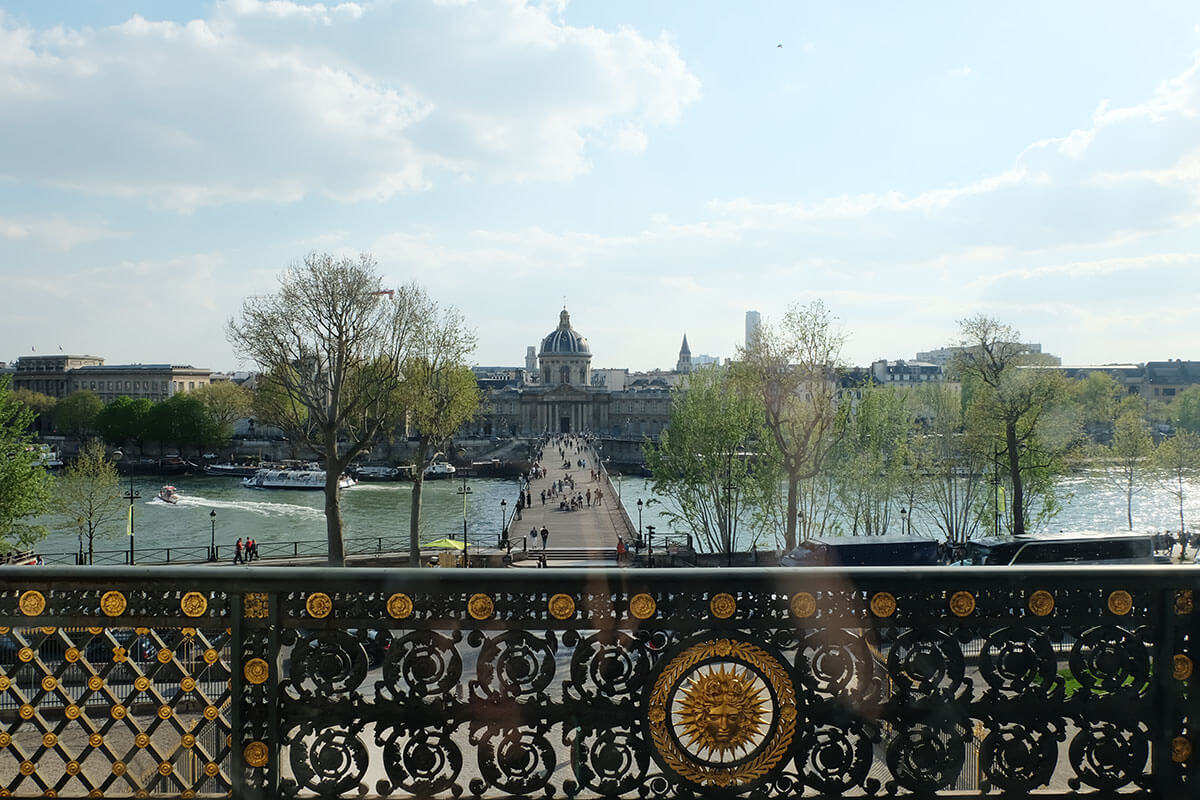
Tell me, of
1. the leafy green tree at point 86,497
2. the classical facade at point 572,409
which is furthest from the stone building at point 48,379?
the leafy green tree at point 86,497

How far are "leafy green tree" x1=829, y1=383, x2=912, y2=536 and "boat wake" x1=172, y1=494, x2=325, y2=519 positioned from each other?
93.9 feet

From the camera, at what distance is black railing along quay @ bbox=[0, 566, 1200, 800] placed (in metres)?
3.41

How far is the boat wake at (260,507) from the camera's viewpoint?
46.7 meters

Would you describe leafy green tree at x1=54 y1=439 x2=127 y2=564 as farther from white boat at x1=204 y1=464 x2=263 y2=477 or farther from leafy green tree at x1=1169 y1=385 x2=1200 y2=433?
leafy green tree at x1=1169 y1=385 x2=1200 y2=433

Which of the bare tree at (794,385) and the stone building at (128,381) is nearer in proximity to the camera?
the bare tree at (794,385)

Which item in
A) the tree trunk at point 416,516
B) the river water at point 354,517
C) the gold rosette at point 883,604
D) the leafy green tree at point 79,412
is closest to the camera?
the gold rosette at point 883,604

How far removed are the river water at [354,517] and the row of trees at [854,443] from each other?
8.67ft

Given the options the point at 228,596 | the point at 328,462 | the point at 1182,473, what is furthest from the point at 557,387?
the point at 228,596

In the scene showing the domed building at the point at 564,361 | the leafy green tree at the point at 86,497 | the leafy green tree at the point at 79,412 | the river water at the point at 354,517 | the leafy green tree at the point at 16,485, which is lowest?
the river water at the point at 354,517

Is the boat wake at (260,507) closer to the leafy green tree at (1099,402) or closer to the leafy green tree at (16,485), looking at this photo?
the leafy green tree at (16,485)

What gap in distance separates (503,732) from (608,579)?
0.77 metres

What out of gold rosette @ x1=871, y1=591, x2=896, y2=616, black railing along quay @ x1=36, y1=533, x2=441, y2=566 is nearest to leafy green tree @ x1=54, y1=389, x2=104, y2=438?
black railing along quay @ x1=36, y1=533, x2=441, y2=566

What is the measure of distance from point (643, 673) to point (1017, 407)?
2753 centimetres

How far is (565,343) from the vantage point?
137 m
